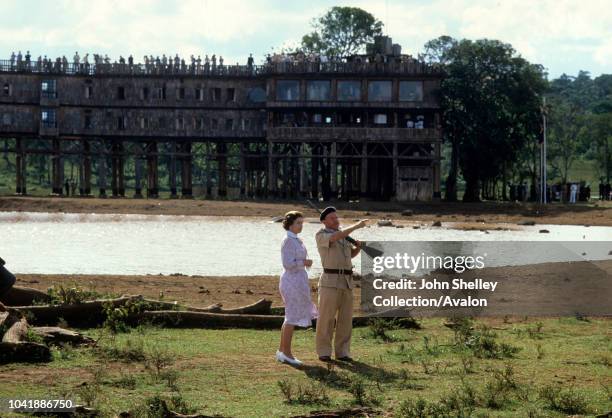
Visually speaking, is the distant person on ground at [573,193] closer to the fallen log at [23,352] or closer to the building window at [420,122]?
the building window at [420,122]

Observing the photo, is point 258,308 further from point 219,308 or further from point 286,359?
point 286,359

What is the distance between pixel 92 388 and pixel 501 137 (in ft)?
189

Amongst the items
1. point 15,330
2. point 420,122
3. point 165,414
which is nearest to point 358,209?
point 420,122

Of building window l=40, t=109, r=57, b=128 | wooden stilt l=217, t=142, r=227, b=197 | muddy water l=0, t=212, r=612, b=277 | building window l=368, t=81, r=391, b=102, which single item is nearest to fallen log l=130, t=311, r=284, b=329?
muddy water l=0, t=212, r=612, b=277

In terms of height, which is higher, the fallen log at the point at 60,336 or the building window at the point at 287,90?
the building window at the point at 287,90

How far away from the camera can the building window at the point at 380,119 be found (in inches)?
2776

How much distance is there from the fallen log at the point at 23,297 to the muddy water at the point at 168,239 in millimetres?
12540

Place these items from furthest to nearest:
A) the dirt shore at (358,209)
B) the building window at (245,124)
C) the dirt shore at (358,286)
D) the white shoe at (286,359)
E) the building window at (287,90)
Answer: the building window at (245,124), the building window at (287,90), the dirt shore at (358,209), the dirt shore at (358,286), the white shoe at (286,359)

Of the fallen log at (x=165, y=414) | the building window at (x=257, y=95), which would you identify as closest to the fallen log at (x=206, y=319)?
the fallen log at (x=165, y=414)

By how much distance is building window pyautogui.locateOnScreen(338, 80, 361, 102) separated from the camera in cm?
6881

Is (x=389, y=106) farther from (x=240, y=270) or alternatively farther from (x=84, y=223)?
(x=240, y=270)

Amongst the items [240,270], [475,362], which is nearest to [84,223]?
[240,270]

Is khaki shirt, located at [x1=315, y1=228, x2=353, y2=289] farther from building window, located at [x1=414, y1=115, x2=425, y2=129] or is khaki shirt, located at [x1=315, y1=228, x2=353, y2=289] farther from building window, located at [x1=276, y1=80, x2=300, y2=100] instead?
building window, located at [x1=414, y1=115, x2=425, y2=129]

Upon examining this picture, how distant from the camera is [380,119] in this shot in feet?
231
